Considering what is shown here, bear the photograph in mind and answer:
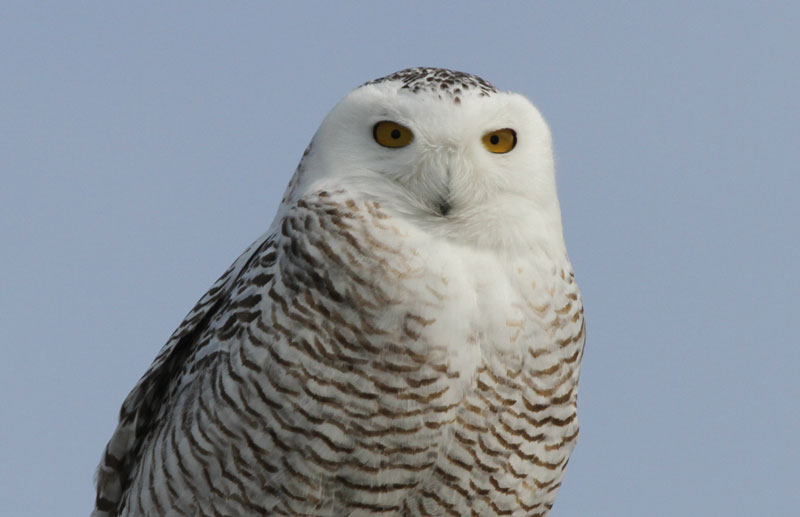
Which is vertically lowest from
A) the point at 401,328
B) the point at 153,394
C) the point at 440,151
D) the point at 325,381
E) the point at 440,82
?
the point at 153,394

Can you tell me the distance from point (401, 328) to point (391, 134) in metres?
0.65

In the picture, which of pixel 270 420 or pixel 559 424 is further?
pixel 559 424

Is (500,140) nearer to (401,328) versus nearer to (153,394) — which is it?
(401,328)

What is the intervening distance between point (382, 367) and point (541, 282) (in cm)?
63

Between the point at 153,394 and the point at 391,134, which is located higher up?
the point at 391,134

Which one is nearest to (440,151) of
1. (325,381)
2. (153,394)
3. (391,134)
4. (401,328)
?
(391,134)

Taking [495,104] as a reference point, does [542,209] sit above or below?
below

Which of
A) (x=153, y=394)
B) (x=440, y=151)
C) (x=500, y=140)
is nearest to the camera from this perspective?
(x=440, y=151)

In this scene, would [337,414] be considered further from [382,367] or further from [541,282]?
[541,282]

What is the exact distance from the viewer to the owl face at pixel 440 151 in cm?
379

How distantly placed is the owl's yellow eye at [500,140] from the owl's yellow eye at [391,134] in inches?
10.1

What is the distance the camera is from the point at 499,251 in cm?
391

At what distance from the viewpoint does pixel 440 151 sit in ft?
12.4

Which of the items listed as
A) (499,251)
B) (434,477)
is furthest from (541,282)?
(434,477)
